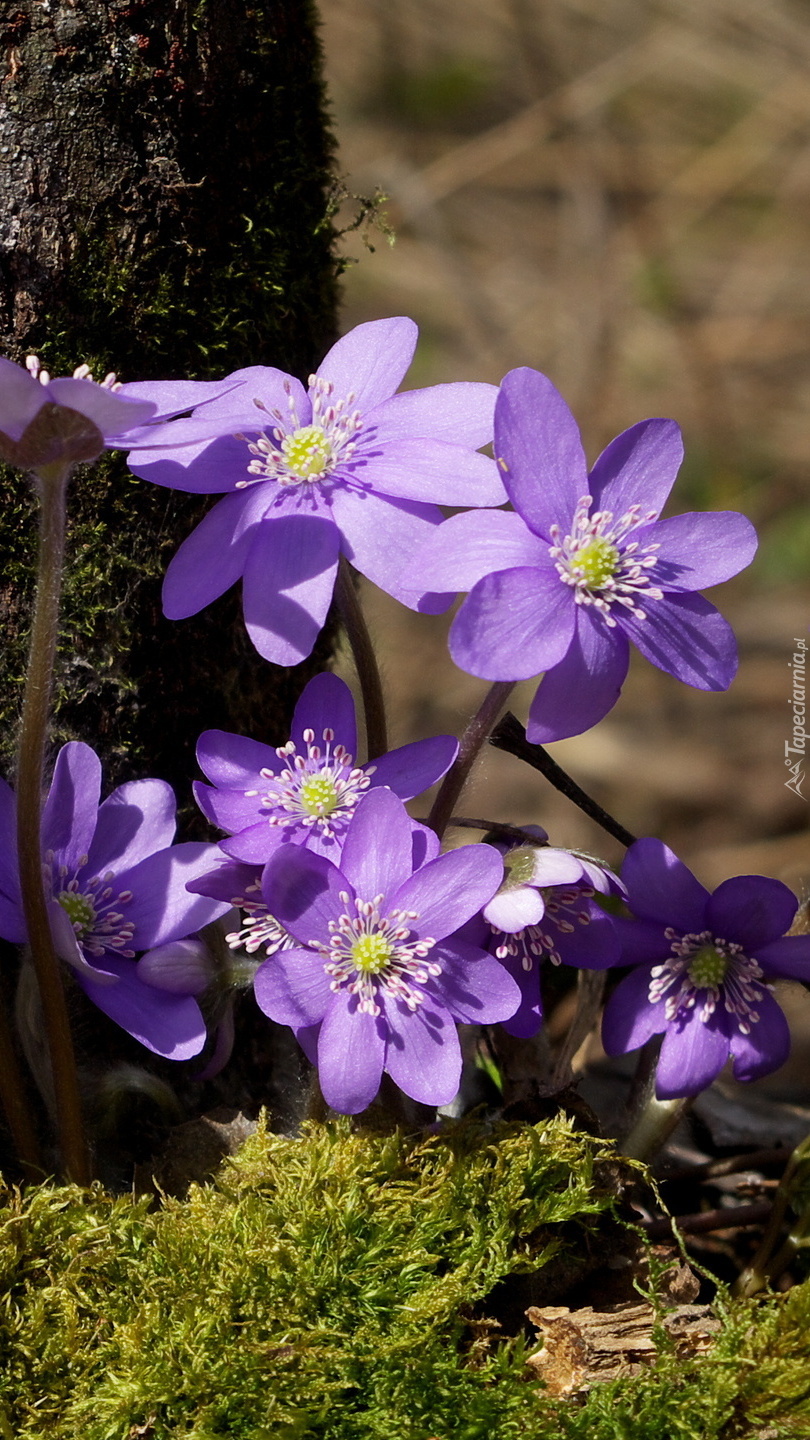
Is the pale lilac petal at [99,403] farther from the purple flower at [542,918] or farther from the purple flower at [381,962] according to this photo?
the purple flower at [542,918]

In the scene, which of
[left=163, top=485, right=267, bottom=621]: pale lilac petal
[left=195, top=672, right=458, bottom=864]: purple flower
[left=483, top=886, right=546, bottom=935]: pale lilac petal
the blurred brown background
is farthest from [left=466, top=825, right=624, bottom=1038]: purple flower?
the blurred brown background

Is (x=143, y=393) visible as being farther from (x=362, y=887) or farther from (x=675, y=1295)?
(x=675, y=1295)

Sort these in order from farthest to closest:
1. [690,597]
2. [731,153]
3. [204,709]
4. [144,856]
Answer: [731,153] < [204,709] < [144,856] < [690,597]

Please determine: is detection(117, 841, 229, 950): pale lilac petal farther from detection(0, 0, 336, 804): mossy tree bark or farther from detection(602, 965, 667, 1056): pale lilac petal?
detection(602, 965, 667, 1056): pale lilac petal

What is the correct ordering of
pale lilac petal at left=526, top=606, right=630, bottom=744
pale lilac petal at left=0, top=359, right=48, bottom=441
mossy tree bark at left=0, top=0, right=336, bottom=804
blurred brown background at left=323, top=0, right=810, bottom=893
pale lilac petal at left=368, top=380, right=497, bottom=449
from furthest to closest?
blurred brown background at left=323, top=0, right=810, bottom=893, mossy tree bark at left=0, top=0, right=336, bottom=804, pale lilac petal at left=368, top=380, right=497, bottom=449, pale lilac petal at left=526, top=606, right=630, bottom=744, pale lilac petal at left=0, top=359, right=48, bottom=441

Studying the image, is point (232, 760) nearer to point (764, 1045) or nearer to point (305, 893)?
point (305, 893)

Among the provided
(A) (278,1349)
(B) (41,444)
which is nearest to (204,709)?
(B) (41,444)
